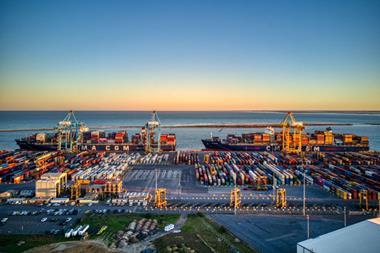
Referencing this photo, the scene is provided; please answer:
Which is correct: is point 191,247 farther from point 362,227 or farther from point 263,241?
point 362,227

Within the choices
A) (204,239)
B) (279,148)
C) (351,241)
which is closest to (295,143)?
(279,148)

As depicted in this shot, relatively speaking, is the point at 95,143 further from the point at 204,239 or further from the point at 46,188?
the point at 204,239

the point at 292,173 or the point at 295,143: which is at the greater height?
the point at 295,143

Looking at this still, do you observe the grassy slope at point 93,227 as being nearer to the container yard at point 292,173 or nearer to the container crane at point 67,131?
the container yard at point 292,173

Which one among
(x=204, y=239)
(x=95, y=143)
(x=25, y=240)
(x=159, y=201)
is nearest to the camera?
(x=25, y=240)

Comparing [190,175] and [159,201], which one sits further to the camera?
[190,175]

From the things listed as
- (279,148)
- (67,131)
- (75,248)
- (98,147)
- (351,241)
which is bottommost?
(279,148)

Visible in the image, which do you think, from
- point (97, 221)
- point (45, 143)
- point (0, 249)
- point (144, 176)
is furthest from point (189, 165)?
point (45, 143)
